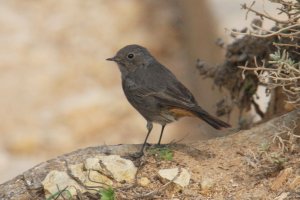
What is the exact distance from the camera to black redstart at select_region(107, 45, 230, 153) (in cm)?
619

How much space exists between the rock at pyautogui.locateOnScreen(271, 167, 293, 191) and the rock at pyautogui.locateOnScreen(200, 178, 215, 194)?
0.37 meters

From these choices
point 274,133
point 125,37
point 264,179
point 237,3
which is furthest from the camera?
point 125,37

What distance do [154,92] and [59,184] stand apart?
56.6 inches

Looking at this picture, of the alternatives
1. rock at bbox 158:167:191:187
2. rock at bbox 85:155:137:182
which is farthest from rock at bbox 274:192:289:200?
rock at bbox 85:155:137:182

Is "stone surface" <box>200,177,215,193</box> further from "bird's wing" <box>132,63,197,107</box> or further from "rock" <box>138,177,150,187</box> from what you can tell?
"bird's wing" <box>132,63,197,107</box>

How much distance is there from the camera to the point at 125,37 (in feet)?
42.0

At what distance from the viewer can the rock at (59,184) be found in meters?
5.08

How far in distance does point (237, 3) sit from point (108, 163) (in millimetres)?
4427

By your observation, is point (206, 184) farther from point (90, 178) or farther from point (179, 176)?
point (90, 178)

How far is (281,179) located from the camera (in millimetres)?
5020

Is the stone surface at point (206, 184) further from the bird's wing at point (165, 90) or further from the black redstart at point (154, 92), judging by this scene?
the bird's wing at point (165, 90)

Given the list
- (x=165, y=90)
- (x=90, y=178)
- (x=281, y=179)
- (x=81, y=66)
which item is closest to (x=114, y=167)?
(x=90, y=178)

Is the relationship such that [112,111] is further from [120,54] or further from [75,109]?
[120,54]

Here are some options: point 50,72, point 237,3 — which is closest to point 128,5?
point 50,72
